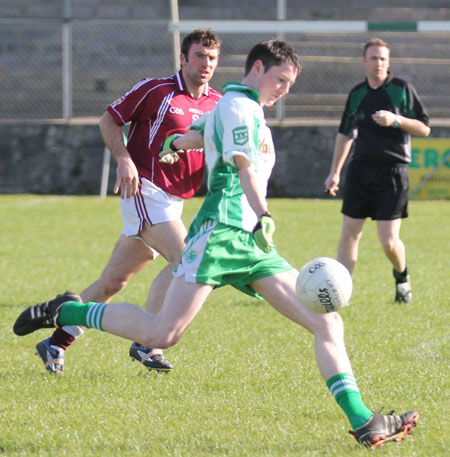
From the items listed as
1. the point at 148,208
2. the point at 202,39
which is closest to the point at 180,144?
the point at 148,208

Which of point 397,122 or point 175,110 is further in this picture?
point 397,122

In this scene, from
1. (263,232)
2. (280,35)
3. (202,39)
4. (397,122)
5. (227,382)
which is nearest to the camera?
(263,232)

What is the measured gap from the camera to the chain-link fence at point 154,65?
21.3 meters

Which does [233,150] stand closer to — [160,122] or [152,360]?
[160,122]

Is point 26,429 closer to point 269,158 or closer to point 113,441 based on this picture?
point 113,441

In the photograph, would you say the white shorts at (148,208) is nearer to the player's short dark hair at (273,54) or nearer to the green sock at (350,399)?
the player's short dark hair at (273,54)

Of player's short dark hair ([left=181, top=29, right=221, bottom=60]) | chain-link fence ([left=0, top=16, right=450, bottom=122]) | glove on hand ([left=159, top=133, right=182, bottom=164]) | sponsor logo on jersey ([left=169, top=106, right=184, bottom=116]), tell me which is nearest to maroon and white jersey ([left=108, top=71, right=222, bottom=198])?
sponsor logo on jersey ([left=169, top=106, right=184, bottom=116])

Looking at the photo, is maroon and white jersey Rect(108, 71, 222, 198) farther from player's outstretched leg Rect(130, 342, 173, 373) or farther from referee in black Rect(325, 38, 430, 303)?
referee in black Rect(325, 38, 430, 303)

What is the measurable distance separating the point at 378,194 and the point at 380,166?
10.4 inches

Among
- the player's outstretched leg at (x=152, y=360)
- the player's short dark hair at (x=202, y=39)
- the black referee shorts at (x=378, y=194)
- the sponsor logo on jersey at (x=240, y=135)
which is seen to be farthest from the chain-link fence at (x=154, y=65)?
the sponsor logo on jersey at (x=240, y=135)

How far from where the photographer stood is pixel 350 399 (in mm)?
4371

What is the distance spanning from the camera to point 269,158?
471 centimetres

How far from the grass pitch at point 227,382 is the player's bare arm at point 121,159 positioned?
1208 mm

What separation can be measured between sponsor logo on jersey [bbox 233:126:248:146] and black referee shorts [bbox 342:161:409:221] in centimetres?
435
